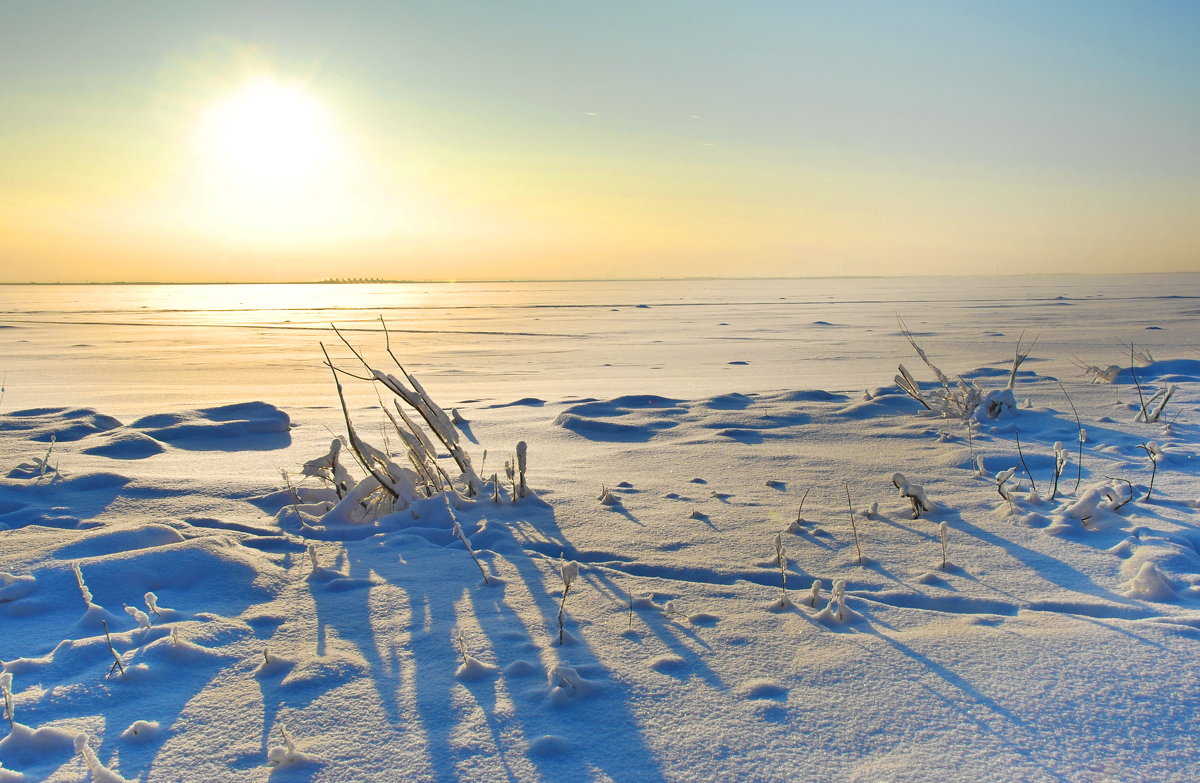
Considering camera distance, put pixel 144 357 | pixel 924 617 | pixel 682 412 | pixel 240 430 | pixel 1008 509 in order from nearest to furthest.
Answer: pixel 924 617 < pixel 1008 509 < pixel 240 430 < pixel 682 412 < pixel 144 357

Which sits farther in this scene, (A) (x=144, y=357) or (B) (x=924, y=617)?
(A) (x=144, y=357)

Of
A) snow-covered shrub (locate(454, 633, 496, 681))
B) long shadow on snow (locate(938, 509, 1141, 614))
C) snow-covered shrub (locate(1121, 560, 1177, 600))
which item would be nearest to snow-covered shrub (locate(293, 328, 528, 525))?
snow-covered shrub (locate(454, 633, 496, 681))

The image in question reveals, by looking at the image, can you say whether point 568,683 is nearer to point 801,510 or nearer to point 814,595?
point 814,595

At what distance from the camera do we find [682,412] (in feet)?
14.0

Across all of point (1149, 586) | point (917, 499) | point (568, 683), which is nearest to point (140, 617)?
point (568, 683)

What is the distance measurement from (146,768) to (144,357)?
906 centimetres

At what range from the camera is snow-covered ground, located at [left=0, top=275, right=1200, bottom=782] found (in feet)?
3.96

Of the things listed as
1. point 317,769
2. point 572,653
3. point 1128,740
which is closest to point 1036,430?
point 1128,740

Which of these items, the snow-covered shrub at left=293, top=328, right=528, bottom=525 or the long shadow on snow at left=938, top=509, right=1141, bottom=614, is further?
the snow-covered shrub at left=293, top=328, right=528, bottom=525

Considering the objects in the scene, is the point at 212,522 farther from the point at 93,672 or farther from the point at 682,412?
the point at 682,412

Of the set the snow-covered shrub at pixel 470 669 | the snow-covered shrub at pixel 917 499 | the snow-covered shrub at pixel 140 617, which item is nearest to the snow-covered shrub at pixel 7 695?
the snow-covered shrub at pixel 140 617

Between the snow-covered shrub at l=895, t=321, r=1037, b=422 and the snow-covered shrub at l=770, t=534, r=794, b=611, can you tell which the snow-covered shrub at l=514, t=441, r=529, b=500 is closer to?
the snow-covered shrub at l=770, t=534, r=794, b=611

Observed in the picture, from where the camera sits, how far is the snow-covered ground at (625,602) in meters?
1.21

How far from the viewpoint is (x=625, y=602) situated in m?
1.79
